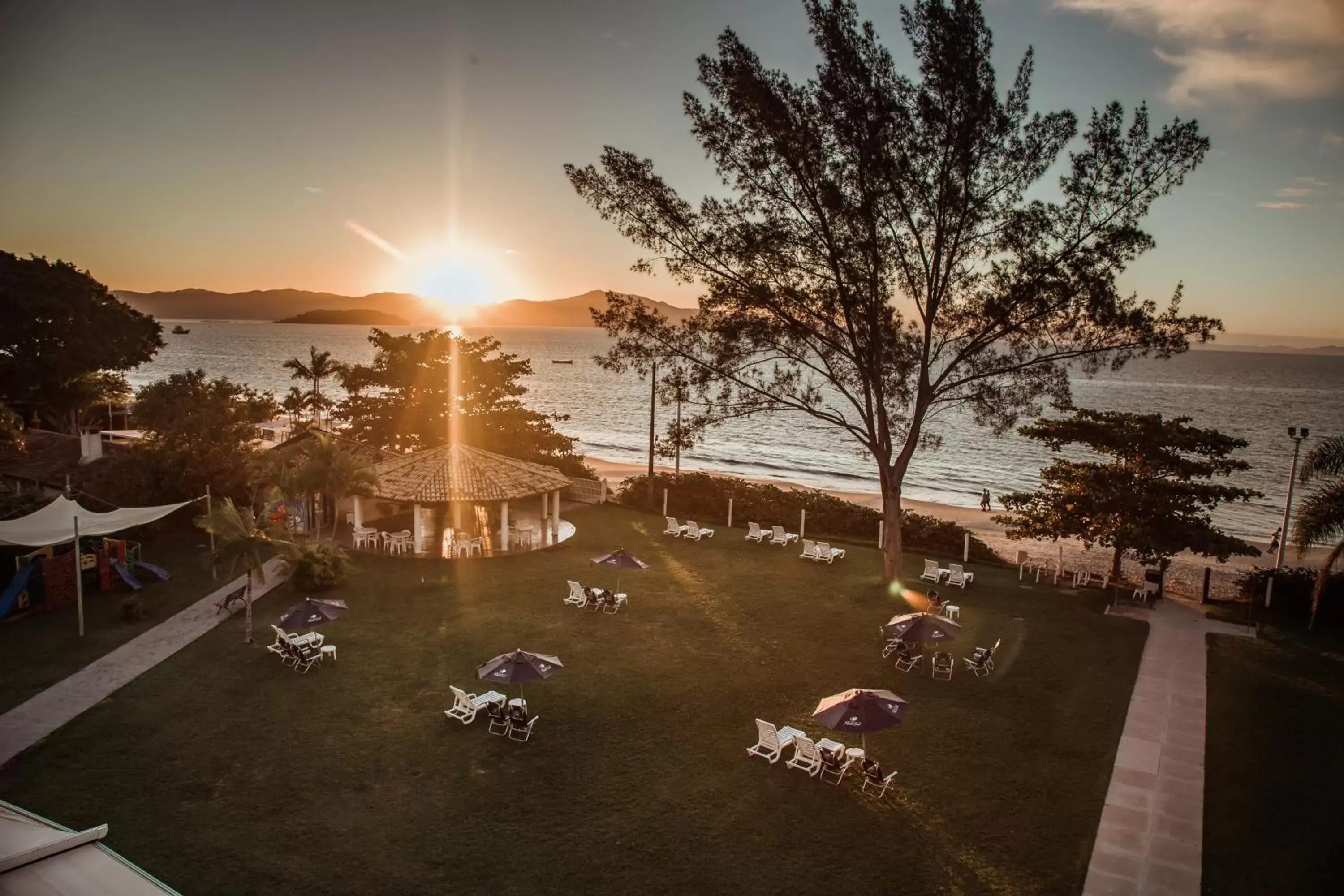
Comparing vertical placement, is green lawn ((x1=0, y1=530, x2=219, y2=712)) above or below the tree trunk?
below

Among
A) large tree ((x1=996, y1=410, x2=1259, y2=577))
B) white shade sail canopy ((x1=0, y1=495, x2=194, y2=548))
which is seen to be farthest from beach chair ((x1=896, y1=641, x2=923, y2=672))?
white shade sail canopy ((x1=0, y1=495, x2=194, y2=548))

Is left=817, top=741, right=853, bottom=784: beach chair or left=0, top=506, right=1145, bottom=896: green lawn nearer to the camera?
left=0, top=506, right=1145, bottom=896: green lawn

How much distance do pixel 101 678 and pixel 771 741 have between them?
43.0 ft

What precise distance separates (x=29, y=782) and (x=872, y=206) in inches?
790

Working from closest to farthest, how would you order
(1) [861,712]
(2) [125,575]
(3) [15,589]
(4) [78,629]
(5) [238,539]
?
(1) [861,712]
(5) [238,539]
(4) [78,629]
(3) [15,589]
(2) [125,575]

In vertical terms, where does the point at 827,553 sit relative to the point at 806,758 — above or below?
above

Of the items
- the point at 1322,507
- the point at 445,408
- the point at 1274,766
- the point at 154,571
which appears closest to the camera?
the point at 1274,766

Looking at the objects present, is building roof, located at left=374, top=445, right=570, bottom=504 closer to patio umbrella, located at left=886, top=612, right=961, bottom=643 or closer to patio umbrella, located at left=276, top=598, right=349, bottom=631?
patio umbrella, located at left=276, top=598, right=349, bottom=631

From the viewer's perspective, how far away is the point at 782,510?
29.9m

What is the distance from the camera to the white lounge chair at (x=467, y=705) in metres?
13.6

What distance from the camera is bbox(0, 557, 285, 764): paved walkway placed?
13094 millimetres

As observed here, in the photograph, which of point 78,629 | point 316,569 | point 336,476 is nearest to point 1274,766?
point 316,569

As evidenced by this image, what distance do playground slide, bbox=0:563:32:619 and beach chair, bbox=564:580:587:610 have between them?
1299cm

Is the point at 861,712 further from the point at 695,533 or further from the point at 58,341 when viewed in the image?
the point at 58,341
